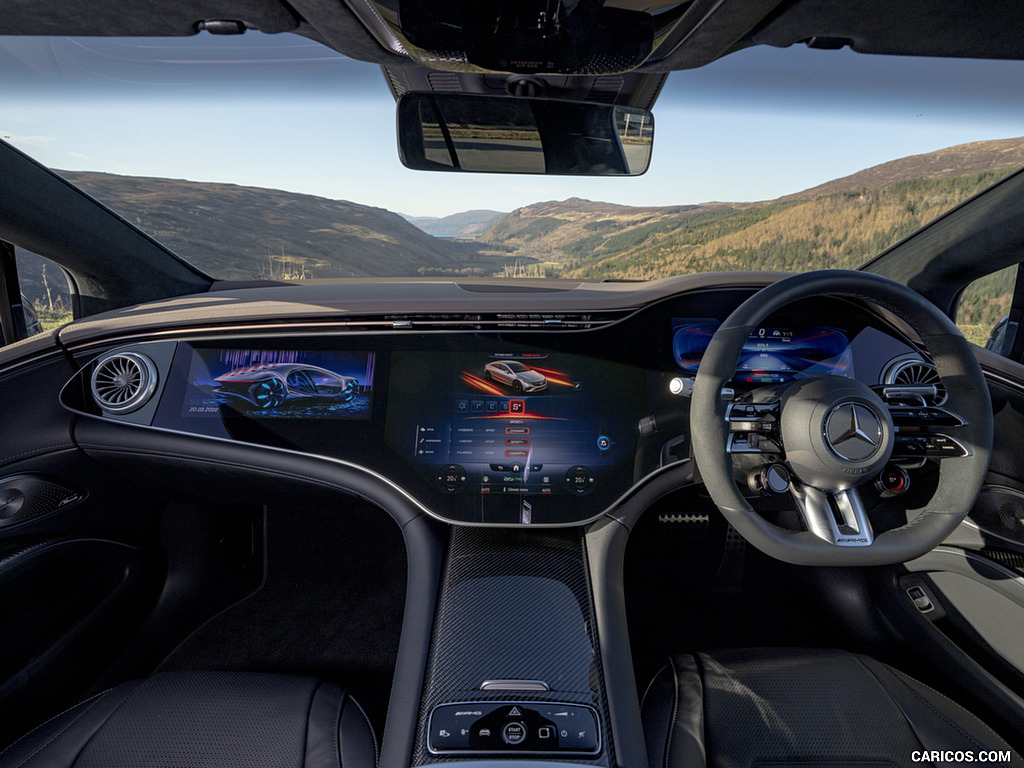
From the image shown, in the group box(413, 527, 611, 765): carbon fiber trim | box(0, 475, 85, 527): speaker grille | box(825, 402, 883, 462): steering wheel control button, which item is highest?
box(825, 402, 883, 462): steering wheel control button

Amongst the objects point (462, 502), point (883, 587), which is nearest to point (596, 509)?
point (462, 502)

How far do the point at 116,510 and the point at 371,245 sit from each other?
1465 millimetres

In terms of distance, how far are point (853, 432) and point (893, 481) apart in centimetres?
47

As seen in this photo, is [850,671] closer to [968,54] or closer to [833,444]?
[833,444]

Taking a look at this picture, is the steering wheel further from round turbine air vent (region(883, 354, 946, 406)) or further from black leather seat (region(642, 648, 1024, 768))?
black leather seat (region(642, 648, 1024, 768))

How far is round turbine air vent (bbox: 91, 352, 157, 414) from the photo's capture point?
2.13m

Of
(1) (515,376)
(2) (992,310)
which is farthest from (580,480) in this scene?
(2) (992,310)

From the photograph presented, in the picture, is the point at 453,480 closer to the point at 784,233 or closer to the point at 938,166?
the point at 784,233

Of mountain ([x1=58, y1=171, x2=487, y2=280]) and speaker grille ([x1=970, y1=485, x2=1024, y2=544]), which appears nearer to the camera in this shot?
speaker grille ([x1=970, y1=485, x2=1024, y2=544])

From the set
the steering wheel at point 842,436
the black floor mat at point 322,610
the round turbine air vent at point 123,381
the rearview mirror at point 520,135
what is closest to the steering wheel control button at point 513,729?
the steering wheel at point 842,436

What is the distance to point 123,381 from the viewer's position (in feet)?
7.02

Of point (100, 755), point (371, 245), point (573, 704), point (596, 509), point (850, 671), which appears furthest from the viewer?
point (371, 245)

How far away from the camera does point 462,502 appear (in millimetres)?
2062

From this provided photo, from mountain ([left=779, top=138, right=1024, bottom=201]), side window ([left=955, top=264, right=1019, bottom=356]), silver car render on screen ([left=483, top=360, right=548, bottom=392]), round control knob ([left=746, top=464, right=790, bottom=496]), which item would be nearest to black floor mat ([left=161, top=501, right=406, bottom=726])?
silver car render on screen ([left=483, top=360, right=548, bottom=392])
